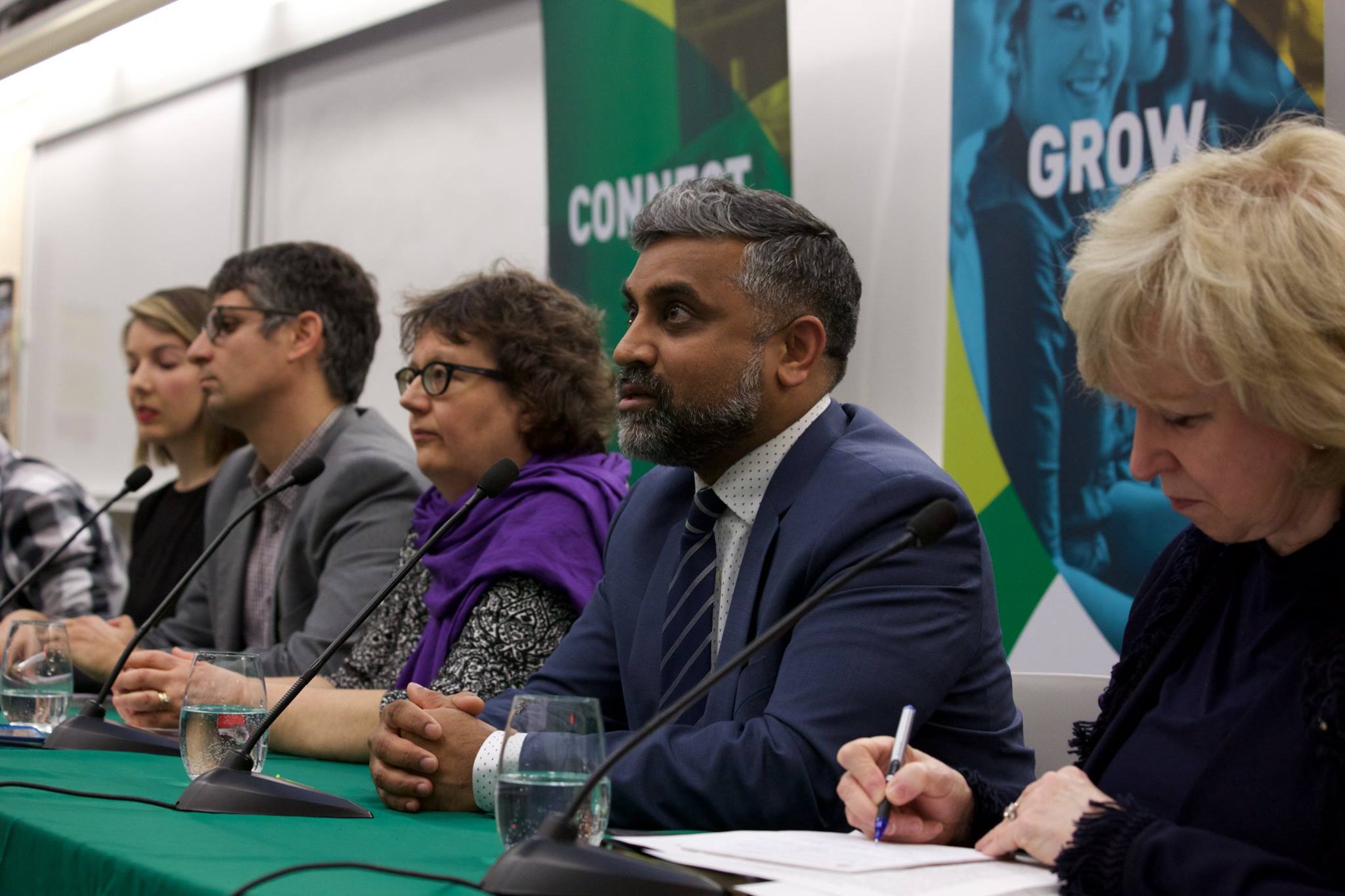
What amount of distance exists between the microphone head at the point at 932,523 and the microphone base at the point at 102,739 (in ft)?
4.42

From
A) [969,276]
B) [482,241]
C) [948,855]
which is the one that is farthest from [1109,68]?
[482,241]

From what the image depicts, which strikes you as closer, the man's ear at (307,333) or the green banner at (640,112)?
the man's ear at (307,333)

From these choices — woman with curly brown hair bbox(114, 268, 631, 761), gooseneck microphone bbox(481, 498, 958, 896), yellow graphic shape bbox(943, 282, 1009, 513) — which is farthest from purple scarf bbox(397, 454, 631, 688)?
gooseneck microphone bbox(481, 498, 958, 896)

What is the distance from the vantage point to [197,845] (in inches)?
53.0

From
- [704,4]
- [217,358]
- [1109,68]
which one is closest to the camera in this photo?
[1109,68]

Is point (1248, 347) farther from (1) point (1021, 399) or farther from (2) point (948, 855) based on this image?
(1) point (1021, 399)

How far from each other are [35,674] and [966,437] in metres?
1.97

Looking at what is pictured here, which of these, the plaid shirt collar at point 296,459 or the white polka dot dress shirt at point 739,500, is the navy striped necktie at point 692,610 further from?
the plaid shirt collar at point 296,459

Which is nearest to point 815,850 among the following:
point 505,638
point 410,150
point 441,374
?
point 505,638

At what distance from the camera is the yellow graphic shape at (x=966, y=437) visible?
3.08 metres

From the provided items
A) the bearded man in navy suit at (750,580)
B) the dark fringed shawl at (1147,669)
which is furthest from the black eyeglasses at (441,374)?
the dark fringed shawl at (1147,669)

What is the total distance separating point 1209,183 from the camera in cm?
135

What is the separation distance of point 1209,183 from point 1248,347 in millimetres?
203

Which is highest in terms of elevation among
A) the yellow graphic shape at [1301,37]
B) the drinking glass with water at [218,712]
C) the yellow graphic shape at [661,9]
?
the yellow graphic shape at [661,9]
